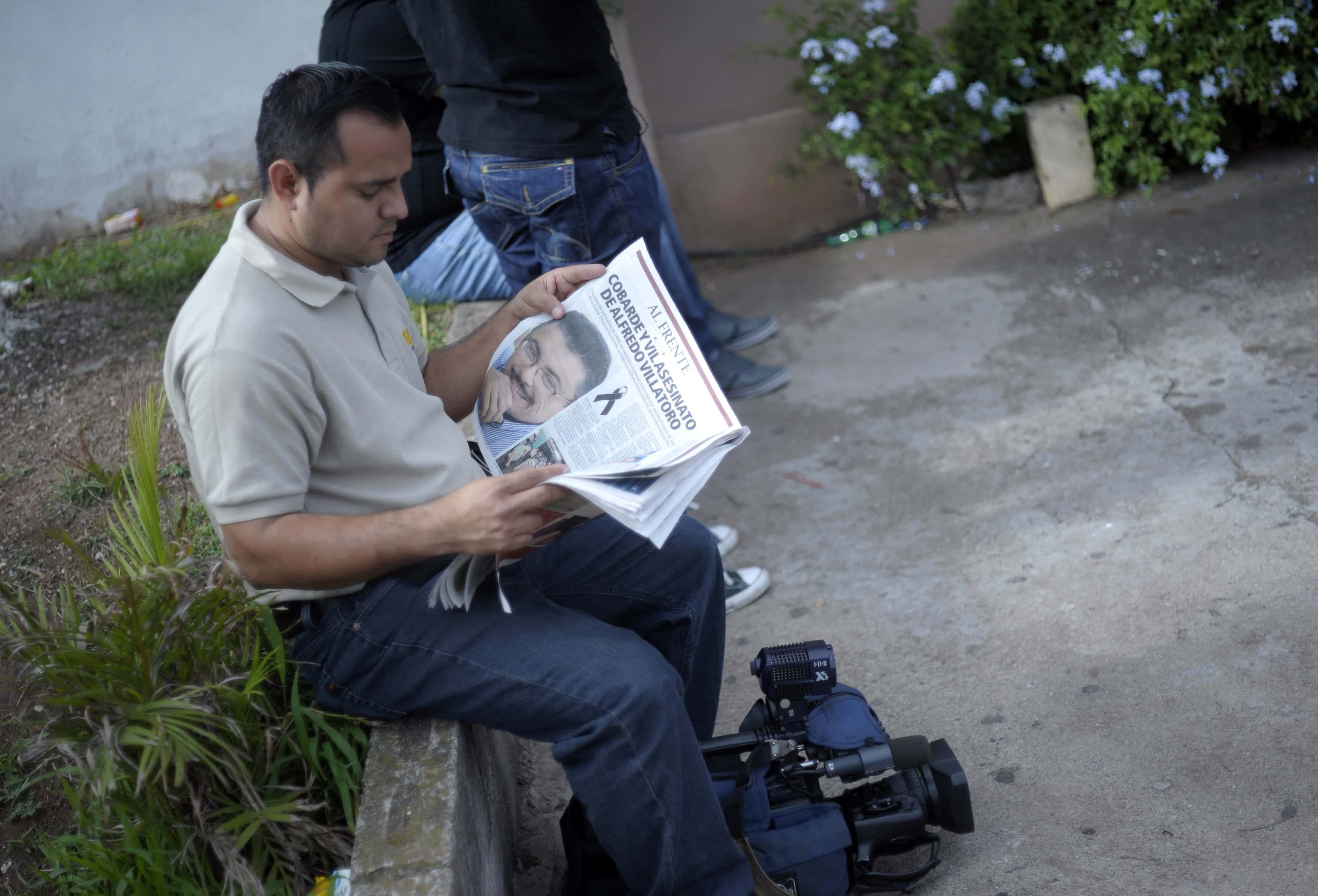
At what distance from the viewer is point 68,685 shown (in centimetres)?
175

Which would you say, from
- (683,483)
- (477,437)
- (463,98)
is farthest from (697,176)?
(683,483)

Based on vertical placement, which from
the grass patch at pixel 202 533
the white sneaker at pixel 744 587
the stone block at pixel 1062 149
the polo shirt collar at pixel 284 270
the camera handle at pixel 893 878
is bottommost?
the white sneaker at pixel 744 587

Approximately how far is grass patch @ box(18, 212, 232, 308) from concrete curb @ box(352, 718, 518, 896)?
8.56ft

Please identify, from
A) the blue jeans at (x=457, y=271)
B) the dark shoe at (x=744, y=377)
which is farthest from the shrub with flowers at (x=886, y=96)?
the blue jeans at (x=457, y=271)

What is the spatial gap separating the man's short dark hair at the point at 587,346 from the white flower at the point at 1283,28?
402 centimetres

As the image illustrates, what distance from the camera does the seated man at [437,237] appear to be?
10.4 feet

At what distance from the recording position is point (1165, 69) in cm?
485

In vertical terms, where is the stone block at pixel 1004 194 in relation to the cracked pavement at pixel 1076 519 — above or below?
above

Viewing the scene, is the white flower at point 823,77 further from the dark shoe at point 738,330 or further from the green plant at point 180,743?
the green plant at point 180,743

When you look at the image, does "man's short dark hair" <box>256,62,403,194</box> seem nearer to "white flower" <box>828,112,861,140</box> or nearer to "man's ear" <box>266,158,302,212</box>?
"man's ear" <box>266,158,302,212</box>

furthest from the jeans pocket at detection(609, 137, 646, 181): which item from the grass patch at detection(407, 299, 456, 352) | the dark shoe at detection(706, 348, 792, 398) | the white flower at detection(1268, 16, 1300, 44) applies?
the white flower at detection(1268, 16, 1300, 44)

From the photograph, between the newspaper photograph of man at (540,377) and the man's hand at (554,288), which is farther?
the man's hand at (554,288)

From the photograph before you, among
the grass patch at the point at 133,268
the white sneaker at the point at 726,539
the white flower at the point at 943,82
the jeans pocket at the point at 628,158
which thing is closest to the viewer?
the jeans pocket at the point at 628,158

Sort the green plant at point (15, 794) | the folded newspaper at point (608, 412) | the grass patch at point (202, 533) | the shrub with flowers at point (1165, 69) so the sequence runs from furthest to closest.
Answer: the shrub with flowers at point (1165, 69) → the grass patch at point (202, 533) → the green plant at point (15, 794) → the folded newspaper at point (608, 412)
